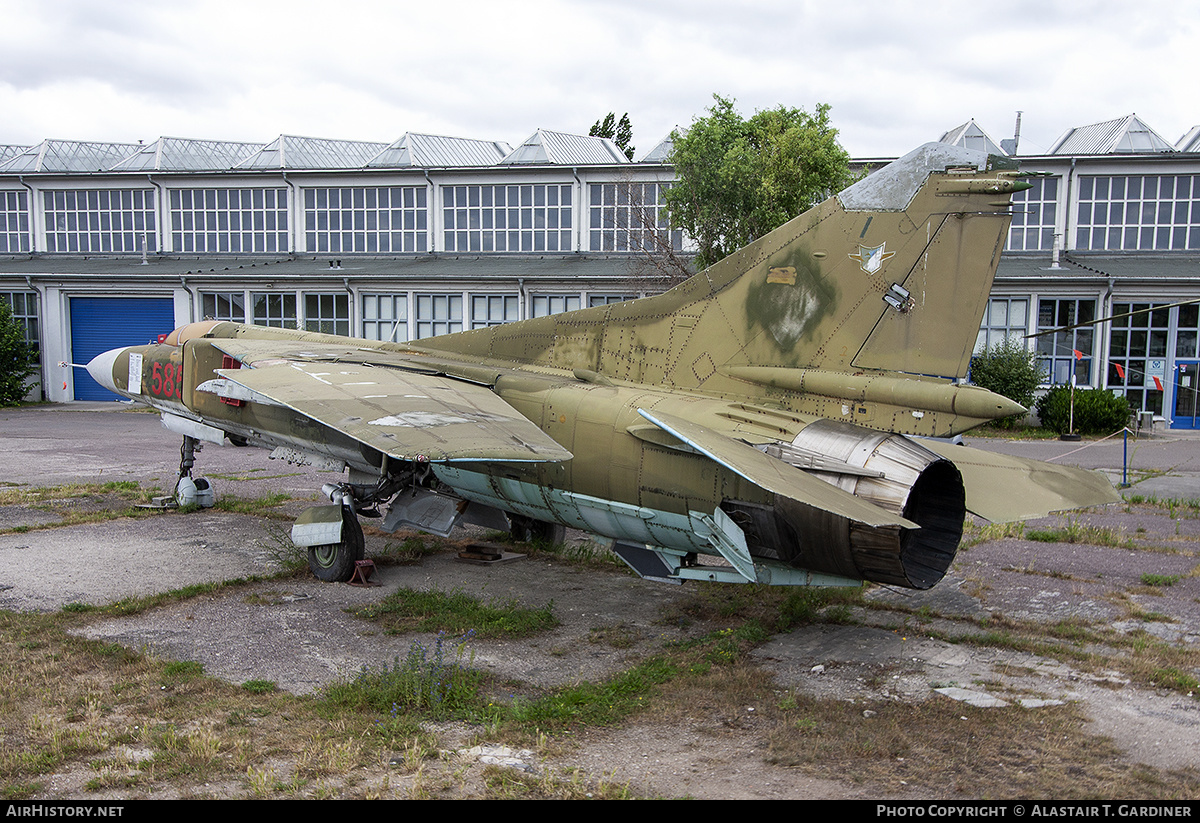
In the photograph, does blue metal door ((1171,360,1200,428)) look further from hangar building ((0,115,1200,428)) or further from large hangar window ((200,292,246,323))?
large hangar window ((200,292,246,323))

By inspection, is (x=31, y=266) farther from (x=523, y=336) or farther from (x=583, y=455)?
(x=583, y=455)

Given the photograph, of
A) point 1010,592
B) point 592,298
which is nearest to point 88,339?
point 592,298

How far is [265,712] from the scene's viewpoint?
639 centimetres

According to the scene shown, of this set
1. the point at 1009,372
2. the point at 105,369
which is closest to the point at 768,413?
the point at 105,369

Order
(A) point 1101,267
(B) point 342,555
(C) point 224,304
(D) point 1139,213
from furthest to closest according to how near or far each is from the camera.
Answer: (C) point 224,304 < (D) point 1139,213 < (A) point 1101,267 < (B) point 342,555

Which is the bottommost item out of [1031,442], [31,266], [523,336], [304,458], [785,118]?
[1031,442]

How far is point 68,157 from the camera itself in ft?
137

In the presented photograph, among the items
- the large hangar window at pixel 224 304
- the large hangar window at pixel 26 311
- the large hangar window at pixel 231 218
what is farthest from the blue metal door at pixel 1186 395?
the large hangar window at pixel 26 311

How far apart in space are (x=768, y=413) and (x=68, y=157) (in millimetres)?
46623

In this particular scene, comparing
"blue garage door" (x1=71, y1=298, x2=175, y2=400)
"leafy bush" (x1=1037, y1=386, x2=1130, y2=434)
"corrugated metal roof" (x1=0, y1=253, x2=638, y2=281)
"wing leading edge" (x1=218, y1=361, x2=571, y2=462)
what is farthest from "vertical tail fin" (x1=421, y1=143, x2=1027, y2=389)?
"blue garage door" (x1=71, y1=298, x2=175, y2=400)

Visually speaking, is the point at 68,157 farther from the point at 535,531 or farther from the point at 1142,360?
the point at 1142,360

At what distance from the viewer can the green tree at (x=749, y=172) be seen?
21.5 metres

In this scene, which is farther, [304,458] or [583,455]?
[304,458]

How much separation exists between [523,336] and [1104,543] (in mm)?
9662
